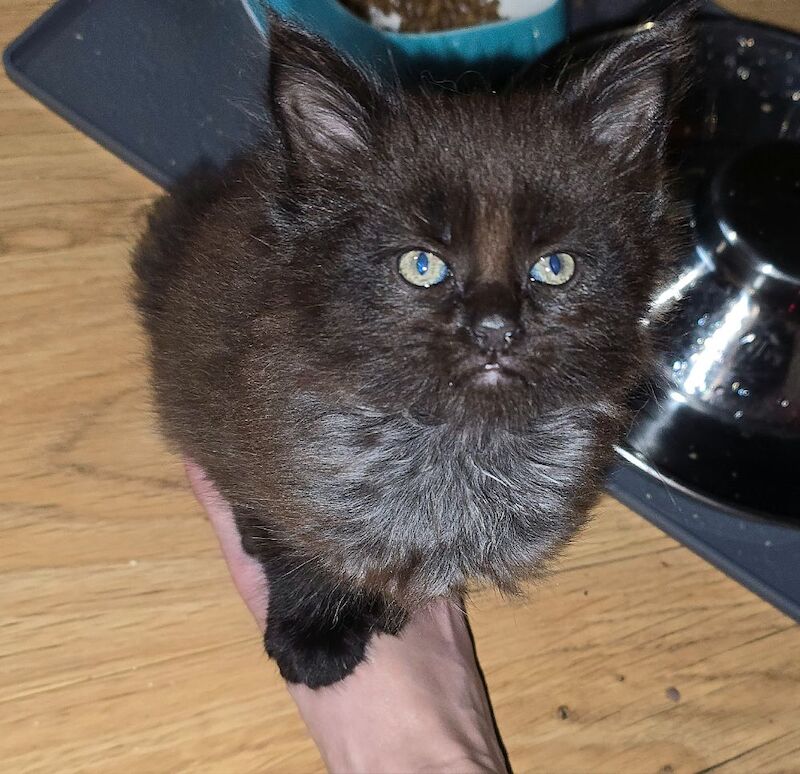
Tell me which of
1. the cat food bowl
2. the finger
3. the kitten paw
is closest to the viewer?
the kitten paw

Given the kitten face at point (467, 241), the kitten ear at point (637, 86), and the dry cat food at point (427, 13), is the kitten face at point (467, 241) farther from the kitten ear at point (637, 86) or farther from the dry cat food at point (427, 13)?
the dry cat food at point (427, 13)

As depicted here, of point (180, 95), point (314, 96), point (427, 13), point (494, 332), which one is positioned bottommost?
point (180, 95)

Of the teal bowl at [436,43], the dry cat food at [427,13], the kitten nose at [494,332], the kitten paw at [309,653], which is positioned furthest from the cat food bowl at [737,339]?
the kitten nose at [494,332]

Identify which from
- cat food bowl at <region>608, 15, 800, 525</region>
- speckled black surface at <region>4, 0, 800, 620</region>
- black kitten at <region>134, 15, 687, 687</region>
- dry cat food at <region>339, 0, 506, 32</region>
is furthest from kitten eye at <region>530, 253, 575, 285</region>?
dry cat food at <region>339, 0, 506, 32</region>

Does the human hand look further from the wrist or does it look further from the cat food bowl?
the cat food bowl

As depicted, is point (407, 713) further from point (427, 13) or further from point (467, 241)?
point (427, 13)

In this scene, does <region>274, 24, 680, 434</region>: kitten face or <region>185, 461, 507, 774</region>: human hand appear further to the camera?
<region>185, 461, 507, 774</region>: human hand

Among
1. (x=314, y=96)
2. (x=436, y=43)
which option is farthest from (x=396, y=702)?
(x=436, y=43)

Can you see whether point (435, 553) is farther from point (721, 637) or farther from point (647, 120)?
point (721, 637)
